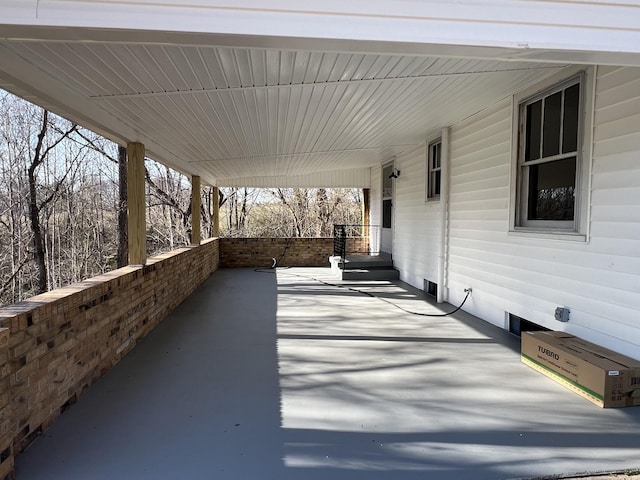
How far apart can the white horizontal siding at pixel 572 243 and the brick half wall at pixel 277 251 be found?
6996 mm

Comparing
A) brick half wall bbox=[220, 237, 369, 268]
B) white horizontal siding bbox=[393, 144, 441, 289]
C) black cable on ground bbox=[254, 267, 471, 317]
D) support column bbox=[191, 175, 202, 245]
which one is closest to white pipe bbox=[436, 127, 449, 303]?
white horizontal siding bbox=[393, 144, 441, 289]

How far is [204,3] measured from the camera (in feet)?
6.02

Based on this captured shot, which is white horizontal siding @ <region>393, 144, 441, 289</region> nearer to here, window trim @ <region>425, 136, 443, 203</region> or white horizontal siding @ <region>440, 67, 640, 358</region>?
window trim @ <region>425, 136, 443, 203</region>

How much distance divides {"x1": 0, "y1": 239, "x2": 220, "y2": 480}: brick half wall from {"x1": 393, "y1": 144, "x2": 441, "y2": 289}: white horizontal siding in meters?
4.66

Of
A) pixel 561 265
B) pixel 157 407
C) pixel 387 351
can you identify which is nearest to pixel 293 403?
pixel 157 407

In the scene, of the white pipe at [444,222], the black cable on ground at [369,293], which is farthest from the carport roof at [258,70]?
the black cable on ground at [369,293]

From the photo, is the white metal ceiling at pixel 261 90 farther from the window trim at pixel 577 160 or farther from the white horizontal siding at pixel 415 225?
→ the white horizontal siding at pixel 415 225

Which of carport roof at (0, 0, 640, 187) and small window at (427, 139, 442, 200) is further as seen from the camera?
small window at (427, 139, 442, 200)

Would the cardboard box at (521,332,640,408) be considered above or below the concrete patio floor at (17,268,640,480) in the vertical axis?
above

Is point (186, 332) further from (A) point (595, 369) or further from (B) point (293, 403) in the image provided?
(A) point (595, 369)

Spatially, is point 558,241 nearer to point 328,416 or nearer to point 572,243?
point 572,243

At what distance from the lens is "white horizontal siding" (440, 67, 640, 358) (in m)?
3.32

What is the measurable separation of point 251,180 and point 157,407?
9.86 m

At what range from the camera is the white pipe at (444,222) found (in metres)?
6.53
